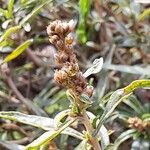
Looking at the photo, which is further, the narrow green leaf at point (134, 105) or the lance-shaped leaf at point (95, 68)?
the narrow green leaf at point (134, 105)

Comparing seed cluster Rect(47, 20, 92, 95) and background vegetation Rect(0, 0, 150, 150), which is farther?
background vegetation Rect(0, 0, 150, 150)

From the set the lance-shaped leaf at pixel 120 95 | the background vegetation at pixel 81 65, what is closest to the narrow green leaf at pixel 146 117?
the background vegetation at pixel 81 65

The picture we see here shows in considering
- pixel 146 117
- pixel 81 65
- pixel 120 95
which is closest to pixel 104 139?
pixel 120 95

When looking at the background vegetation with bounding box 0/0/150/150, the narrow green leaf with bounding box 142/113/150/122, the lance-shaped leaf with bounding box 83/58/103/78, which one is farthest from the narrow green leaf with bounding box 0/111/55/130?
the narrow green leaf with bounding box 142/113/150/122

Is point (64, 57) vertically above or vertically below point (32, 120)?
above

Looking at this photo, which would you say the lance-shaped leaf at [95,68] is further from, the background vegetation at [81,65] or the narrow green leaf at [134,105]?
the narrow green leaf at [134,105]

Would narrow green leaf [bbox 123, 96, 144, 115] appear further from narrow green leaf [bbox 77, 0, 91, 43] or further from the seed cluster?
the seed cluster

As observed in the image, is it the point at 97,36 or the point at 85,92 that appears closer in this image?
the point at 85,92

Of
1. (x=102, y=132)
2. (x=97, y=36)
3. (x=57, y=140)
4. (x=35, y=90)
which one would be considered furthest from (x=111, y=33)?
(x=102, y=132)

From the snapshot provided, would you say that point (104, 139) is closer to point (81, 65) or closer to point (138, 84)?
point (138, 84)

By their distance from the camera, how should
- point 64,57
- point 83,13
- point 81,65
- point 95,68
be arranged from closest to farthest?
1. point 64,57
2. point 95,68
3. point 83,13
4. point 81,65

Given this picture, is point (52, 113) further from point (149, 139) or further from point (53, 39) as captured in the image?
point (53, 39)
